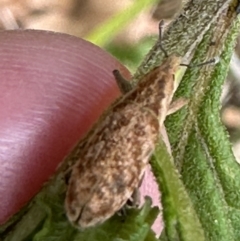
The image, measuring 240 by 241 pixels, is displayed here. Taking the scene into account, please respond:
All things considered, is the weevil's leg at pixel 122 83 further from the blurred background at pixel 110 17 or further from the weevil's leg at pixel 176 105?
the blurred background at pixel 110 17

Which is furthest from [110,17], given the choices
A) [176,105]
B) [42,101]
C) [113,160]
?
[113,160]

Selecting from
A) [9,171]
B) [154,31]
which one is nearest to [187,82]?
[9,171]

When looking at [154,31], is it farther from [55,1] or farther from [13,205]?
[13,205]

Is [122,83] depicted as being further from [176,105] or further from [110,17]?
[110,17]

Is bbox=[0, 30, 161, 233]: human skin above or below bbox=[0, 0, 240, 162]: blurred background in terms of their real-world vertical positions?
below

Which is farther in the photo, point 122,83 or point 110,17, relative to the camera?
point 110,17

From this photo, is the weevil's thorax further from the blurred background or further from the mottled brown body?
the blurred background

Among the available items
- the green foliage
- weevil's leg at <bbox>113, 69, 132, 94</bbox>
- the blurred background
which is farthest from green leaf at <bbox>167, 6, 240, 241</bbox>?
the blurred background

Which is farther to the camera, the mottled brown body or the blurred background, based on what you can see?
the blurred background
